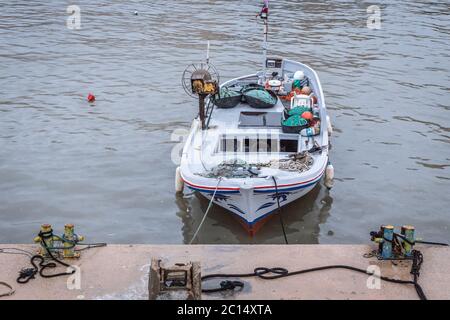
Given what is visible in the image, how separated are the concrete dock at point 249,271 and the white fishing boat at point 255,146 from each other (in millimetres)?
2923

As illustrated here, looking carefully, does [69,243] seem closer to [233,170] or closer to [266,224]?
[233,170]

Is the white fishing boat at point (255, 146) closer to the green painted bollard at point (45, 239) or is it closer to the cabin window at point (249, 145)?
the cabin window at point (249, 145)

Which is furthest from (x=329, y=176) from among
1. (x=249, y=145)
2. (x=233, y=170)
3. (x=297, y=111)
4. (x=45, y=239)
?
(x=45, y=239)

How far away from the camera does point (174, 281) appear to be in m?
7.21

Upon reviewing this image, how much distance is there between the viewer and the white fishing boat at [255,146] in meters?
11.7

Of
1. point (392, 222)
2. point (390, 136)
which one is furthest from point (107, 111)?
point (392, 222)

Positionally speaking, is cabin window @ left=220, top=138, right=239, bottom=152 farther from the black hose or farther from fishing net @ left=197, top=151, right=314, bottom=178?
the black hose

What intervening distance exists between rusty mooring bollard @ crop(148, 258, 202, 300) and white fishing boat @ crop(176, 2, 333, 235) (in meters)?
4.23

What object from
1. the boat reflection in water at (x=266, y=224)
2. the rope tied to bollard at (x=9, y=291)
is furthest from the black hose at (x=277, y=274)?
the boat reflection in water at (x=266, y=224)

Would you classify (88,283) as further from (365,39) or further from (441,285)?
(365,39)

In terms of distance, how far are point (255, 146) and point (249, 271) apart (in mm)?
5948

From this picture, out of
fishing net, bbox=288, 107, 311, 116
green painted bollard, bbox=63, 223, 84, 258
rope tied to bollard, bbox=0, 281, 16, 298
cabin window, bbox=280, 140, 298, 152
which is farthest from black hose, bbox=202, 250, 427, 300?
fishing net, bbox=288, 107, 311, 116
